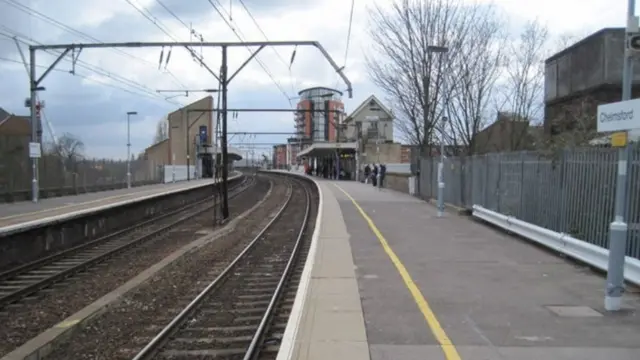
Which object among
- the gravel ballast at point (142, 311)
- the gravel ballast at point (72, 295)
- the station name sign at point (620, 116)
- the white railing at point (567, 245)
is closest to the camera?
the station name sign at point (620, 116)

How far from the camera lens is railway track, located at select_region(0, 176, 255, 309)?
12242mm

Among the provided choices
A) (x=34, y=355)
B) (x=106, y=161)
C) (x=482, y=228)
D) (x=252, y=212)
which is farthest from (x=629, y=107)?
(x=106, y=161)

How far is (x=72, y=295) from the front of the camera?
11.9 meters

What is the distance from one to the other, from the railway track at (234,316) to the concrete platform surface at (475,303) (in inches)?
36.6

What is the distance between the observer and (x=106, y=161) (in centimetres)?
4697

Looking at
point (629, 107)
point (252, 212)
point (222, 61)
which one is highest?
point (222, 61)

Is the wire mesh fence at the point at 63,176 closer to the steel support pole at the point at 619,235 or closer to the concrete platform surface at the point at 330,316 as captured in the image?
the concrete platform surface at the point at 330,316

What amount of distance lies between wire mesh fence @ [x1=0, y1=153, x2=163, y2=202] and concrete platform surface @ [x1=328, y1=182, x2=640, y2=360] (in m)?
21.0

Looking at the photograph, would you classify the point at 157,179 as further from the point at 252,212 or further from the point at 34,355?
the point at 34,355

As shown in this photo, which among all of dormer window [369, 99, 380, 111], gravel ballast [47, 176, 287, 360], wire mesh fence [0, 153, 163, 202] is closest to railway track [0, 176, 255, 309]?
gravel ballast [47, 176, 287, 360]

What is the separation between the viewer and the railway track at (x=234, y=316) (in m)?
7.72

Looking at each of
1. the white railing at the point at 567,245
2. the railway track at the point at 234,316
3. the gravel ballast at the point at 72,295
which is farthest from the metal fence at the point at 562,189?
the gravel ballast at the point at 72,295

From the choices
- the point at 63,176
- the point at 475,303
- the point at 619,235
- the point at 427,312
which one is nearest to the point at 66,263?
the point at 427,312

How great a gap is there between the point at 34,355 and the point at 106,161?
1631 inches
